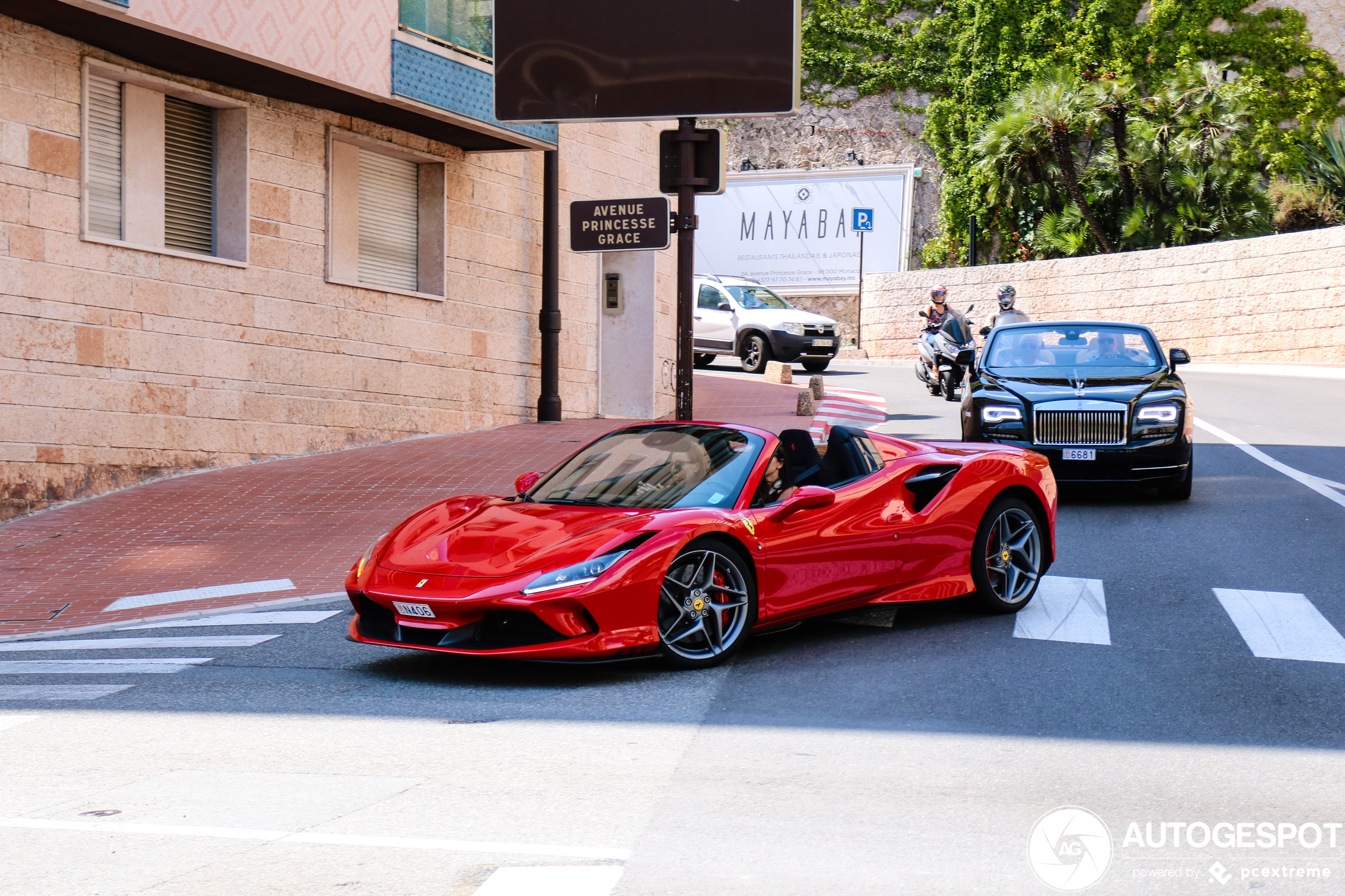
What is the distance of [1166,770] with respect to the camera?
205 inches

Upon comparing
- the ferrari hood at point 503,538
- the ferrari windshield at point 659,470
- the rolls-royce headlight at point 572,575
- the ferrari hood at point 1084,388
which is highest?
the ferrari hood at point 1084,388

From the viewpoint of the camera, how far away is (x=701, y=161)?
10.8m

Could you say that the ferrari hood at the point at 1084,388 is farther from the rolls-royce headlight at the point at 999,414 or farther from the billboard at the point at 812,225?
the billboard at the point at 812,225

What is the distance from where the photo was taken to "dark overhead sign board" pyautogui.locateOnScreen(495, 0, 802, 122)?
1102 centimetres

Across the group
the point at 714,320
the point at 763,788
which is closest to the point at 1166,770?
the point at 763,788

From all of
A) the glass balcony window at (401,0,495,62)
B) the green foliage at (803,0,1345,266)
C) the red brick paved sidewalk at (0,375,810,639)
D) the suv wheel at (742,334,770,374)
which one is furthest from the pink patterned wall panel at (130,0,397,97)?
the green foliage at (803,0,1345,266)

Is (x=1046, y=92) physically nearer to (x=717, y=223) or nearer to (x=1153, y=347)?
(x=717, y=223)

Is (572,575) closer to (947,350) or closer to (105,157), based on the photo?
(105,157)

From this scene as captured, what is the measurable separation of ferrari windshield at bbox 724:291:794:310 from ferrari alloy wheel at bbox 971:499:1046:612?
20357 mm

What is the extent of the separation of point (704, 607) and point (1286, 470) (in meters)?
9.62

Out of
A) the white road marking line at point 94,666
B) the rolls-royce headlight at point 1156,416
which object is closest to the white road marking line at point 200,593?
the white road marking line at point 94,666

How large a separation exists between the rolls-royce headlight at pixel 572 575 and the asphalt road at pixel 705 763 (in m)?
0.50

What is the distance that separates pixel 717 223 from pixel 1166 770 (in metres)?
34.1

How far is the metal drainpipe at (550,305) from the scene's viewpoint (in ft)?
61.9
